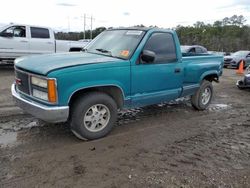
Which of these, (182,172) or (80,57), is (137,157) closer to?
(182,172)

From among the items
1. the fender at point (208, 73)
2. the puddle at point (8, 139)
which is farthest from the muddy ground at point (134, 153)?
the fender at point (208, 73)

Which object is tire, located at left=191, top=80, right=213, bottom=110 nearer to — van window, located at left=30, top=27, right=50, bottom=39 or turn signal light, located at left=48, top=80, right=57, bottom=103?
turn signal light, located at left=48, top=80, right=57, bottom=103

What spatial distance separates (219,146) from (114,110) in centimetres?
191

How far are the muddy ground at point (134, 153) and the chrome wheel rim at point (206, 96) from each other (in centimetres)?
62

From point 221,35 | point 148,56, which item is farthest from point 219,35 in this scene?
point 148,56

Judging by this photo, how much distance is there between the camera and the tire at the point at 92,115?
4.69m

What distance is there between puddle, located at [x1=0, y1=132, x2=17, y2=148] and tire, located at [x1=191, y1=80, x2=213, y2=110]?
14.0 ft

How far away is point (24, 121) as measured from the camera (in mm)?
5922

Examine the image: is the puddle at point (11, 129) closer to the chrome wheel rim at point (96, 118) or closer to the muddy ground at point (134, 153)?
the muddy ground at point (134, 153)

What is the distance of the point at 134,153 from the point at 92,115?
38.4 inches

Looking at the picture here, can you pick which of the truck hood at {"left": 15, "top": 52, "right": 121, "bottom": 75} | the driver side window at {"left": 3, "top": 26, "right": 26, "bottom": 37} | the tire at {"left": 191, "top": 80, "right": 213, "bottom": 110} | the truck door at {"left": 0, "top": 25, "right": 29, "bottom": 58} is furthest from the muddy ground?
the driver side window at {"left": 3, "top": 26, "right": 26, "bottom": 37}

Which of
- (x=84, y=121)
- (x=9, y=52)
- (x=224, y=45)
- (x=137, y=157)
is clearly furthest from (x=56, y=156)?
(x=224, y=45)

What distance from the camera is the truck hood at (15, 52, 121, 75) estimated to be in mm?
4418

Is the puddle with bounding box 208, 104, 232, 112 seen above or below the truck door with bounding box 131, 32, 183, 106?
below
